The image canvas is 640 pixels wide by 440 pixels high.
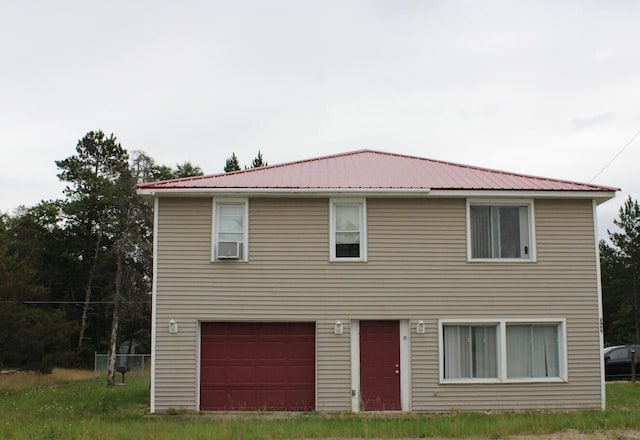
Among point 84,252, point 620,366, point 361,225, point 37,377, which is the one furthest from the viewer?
point 84,252

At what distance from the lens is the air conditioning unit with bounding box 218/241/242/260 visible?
1694cm

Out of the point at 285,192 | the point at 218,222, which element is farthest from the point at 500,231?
the point at 218,222

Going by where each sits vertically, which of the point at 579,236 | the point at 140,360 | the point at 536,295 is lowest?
the point at 140,360

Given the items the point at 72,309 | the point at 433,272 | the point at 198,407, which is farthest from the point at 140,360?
the point at 433,272

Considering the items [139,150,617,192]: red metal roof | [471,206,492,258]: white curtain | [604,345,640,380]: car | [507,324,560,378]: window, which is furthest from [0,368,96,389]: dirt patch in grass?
[604,345,640,380]: car

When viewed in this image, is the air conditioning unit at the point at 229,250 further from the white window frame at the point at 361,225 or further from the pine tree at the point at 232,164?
the pine tree at the point at 232,164

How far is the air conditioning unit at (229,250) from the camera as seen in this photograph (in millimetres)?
16938

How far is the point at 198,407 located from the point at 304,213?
5.02m

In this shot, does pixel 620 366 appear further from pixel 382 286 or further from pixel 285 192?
pixel 285 192

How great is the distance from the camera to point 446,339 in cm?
1709

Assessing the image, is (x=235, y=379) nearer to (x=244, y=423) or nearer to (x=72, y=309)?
(x=244, y=423)

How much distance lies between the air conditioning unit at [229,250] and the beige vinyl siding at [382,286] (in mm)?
220

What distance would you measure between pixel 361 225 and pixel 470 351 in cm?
385

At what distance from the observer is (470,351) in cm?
1711
